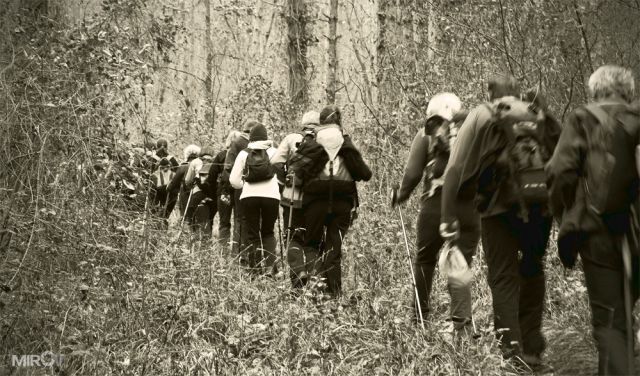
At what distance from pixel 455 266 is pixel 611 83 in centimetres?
196

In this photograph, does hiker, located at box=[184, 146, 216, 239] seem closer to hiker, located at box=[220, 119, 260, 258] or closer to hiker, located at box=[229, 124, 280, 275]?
hiker, located at box=[220, 119, 260, 258]

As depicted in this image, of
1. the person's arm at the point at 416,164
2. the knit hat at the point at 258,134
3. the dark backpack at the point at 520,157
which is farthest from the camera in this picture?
the knit hat at the point at 258,134

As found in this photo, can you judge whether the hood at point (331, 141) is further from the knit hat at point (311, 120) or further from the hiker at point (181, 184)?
the hiker at point (181, 184)

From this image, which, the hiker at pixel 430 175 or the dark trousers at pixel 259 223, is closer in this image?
the hiker at pixel 430 175

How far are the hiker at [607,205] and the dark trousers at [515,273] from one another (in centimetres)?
101

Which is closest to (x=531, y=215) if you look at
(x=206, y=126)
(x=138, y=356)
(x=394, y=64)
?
(x=138, y=356)

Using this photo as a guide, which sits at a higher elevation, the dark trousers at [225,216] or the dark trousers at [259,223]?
the dark trousers at [259,223]

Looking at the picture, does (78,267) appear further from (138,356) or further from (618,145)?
(618,145)

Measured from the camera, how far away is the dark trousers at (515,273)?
22.6 ft

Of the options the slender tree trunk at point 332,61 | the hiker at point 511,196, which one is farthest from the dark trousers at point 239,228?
the hiker at point 511,196

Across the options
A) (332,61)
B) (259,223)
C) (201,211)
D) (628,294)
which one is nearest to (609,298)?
(628,294)

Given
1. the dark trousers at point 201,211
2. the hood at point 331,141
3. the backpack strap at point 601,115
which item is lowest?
the dark trousers at point 201,211

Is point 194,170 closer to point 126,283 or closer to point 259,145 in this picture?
point 259,145

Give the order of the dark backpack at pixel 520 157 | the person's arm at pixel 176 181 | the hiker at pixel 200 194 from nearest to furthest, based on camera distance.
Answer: the dark backpack at pixel 520 157 → the hiker at pixel 200 194 → the person's arm at pixel 176 181
